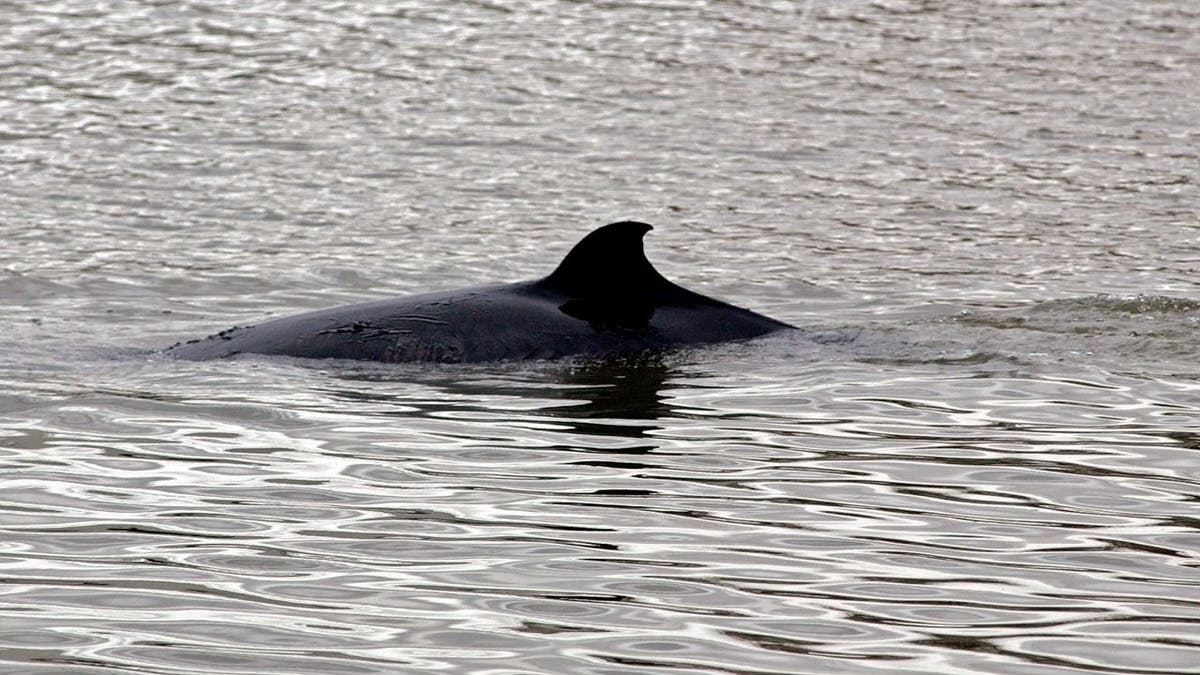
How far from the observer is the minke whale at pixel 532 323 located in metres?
10.2

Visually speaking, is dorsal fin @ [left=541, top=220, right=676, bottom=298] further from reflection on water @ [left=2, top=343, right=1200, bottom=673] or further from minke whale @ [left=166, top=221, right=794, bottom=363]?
reflection on water @ [left=2, top=343, right=1200, bottom=673]

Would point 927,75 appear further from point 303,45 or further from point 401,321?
point 401,321

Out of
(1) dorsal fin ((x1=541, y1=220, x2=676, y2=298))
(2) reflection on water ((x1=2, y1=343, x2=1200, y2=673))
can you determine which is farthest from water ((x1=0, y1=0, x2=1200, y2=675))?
(1) dorsal fin ((x1=541, y1=220, x2=676, y2=298))

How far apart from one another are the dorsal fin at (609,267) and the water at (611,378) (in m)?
0.55

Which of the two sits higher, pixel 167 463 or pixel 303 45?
pixel 303 45

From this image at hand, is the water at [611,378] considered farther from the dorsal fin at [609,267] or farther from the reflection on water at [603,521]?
the dorsal fin at [609,267]

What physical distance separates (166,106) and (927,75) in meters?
8.65

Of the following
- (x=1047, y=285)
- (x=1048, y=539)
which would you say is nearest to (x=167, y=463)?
(x=1048, y=539)

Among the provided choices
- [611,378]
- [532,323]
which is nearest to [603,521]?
[611,378]

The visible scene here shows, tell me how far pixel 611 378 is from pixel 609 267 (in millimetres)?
745

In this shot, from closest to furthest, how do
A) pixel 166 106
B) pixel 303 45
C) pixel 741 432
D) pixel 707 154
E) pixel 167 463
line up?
pixel 167 463
pixel 741 432
pixel 707 154
pixel 166 106
pixel 303 45

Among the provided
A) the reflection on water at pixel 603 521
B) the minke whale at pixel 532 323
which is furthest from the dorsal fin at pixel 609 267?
the reflection on water at pixel 603 521

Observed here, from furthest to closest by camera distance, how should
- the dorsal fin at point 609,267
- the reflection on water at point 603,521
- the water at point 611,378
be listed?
1. the dorsal fin at point 609,267
2. the water at point 611,378
3. the reflection on water at point 603,521

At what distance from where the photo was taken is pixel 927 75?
75.9 ft
